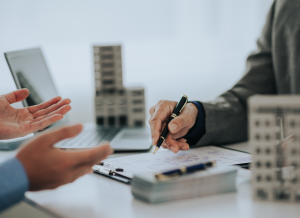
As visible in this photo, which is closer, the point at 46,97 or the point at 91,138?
the point at 91,138

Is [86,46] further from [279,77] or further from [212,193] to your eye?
[212,193]

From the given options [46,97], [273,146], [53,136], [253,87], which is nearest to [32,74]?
[46,97]

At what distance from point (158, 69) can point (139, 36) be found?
252 mm

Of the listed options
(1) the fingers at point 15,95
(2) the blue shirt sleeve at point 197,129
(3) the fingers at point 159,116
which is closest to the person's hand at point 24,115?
(1) the fingers at point 15,95

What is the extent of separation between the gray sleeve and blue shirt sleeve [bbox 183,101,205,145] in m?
0.01

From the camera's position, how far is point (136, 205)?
1.80 ft

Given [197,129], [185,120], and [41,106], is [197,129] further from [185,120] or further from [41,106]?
[41,106]

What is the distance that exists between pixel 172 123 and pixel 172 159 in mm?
93

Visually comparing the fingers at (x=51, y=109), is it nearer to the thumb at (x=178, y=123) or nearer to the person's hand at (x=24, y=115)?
the person's hand at (x=24, y=115)

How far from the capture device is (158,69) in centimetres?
197

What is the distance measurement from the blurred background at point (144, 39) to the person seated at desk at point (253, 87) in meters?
0.83

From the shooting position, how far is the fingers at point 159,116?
793 mm

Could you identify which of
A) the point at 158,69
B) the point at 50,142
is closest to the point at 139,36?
the point at 158,69

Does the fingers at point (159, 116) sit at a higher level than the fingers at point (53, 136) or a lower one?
lower
